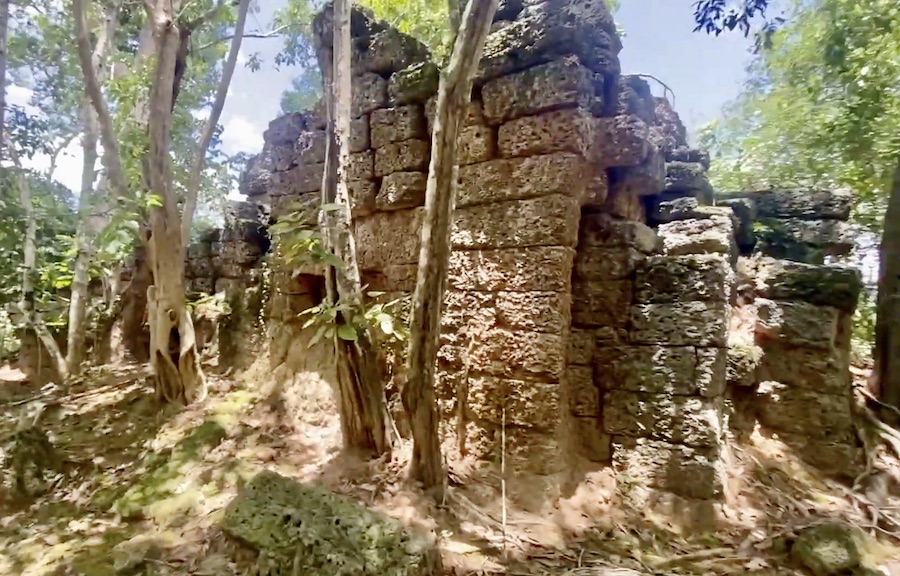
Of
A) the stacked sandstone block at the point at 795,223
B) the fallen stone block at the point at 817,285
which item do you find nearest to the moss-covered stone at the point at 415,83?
the stacked sandstone block at the point at 795,223

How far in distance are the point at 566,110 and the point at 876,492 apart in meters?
3.92

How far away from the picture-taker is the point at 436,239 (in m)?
3.14

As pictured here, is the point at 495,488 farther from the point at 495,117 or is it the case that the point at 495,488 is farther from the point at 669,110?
the point at 669,110

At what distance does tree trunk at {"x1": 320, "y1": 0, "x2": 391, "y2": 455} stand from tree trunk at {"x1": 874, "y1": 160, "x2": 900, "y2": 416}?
485 centimetres

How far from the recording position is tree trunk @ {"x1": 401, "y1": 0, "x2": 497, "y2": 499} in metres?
2.94

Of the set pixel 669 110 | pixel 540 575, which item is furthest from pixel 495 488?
pixel 669 110

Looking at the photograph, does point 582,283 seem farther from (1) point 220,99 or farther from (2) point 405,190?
(1) point 220,99

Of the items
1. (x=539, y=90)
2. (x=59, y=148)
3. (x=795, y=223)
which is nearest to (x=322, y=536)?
(x=539, y=90)

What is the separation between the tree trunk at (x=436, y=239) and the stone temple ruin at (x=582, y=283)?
0.56 m

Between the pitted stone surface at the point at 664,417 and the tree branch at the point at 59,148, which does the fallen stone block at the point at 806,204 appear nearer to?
the pitted stone surface at the point at 664,417

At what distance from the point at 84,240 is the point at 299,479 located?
4.46 m

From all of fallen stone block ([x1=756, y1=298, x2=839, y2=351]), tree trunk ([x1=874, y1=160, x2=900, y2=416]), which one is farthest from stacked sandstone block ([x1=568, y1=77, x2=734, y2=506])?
tree trunk ([x1=874, y1=160, x2=900, y2=416])

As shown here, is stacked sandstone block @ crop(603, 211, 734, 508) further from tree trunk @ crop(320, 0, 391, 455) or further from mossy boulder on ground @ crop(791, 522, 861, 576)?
tree trunk @ crop(320, 0, 391, 455)

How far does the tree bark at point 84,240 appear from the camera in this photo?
20.1 ft
